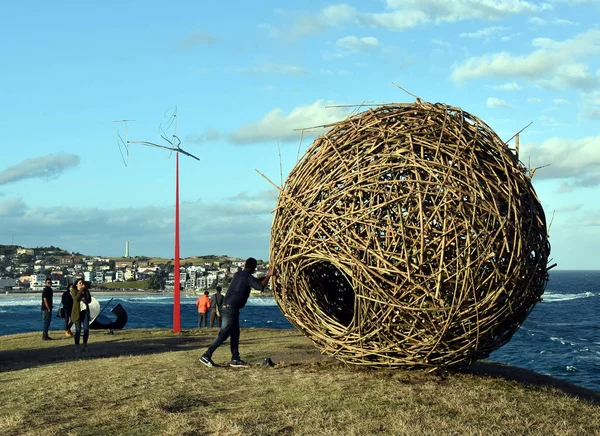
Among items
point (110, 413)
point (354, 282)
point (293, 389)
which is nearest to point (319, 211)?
point (354, 282)

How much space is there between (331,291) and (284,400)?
362 centimetres

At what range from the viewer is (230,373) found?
1055 cm

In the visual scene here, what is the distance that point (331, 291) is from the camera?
11930 millimetres

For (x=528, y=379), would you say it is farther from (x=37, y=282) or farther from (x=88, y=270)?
(x=88, y=270)

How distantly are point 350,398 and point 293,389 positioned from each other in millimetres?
892

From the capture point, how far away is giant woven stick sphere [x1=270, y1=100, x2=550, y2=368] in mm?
9047

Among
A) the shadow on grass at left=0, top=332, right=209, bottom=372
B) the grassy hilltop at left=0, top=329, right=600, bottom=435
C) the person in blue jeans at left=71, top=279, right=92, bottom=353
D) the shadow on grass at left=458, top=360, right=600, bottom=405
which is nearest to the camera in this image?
the grassy hilltop at left=0, top=329, right=600, bottom=435

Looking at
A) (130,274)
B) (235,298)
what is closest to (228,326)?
(235,298)

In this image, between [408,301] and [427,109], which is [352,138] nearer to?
[427,109]

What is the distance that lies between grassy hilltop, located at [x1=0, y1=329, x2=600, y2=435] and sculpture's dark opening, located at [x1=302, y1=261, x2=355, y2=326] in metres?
0.87

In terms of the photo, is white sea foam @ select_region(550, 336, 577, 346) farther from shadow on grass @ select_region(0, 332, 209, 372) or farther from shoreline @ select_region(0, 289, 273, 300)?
shoreline @ select_region(0, 289, 273, 300)

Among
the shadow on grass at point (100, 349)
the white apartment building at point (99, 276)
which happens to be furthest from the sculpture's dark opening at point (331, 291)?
the white apartment building at point (99, 276)

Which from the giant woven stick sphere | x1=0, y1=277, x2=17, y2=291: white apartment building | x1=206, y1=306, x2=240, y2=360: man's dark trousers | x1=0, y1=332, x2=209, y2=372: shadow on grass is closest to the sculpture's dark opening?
the giant woven stick sphere

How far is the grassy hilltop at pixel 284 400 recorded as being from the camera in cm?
745
